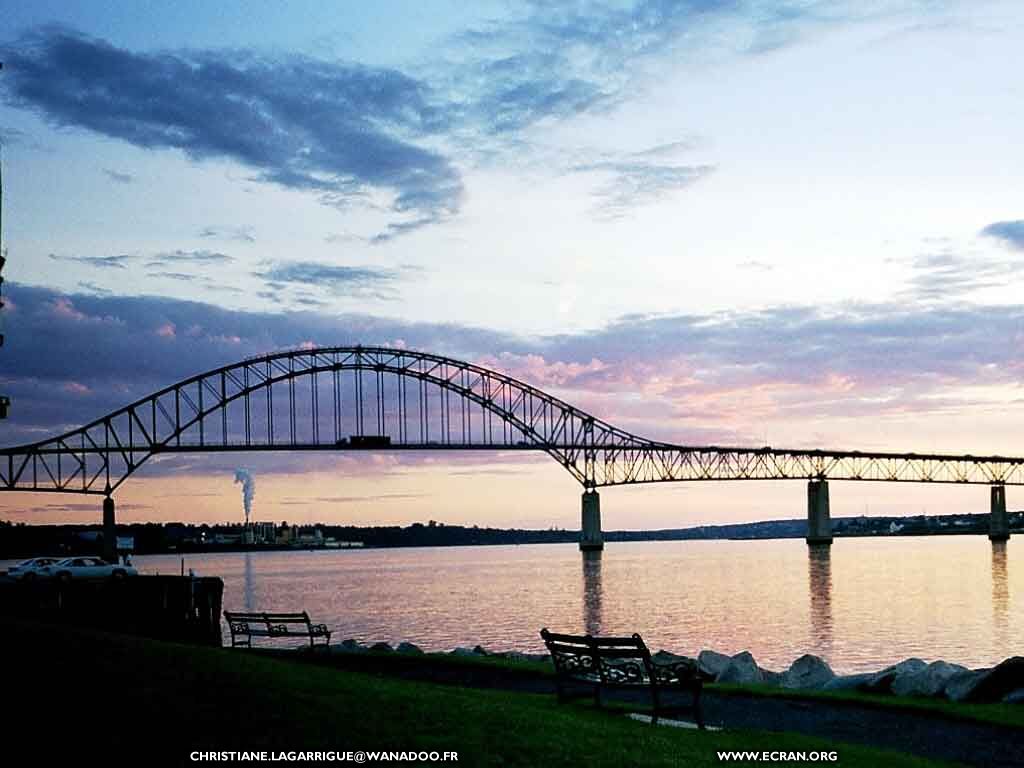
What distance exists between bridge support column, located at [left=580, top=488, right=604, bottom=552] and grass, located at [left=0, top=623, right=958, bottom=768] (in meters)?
157

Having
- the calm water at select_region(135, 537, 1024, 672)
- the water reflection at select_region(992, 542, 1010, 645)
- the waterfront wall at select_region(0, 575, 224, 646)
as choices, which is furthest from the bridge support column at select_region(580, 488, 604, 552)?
the waterfront wall at select_region(0, 575, 224, 646)

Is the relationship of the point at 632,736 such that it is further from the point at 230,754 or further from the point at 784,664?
the point at 784,664

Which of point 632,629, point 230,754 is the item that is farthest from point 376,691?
point 632,629

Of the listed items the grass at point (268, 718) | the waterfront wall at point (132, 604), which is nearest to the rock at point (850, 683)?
the grass at point (268, 718)

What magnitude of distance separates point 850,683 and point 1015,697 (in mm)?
4365

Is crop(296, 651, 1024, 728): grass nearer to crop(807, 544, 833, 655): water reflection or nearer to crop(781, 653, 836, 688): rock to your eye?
crop(781, 653, 836, 688): rock

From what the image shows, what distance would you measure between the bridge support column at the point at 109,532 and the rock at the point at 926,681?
88226 mm

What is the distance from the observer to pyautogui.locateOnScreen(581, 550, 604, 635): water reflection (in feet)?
184

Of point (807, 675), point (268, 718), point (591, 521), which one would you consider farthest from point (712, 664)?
point (591, 521)

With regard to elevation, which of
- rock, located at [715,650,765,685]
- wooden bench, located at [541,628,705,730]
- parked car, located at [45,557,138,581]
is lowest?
rock, located at [715,650,765,685]

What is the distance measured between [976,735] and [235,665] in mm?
9974

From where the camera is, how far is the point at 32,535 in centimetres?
18425

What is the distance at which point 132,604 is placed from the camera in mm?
31516

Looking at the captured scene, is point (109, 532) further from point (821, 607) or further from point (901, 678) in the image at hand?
point (901, 678)
